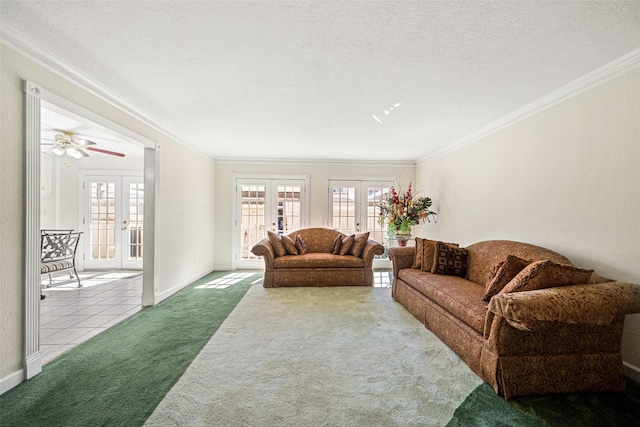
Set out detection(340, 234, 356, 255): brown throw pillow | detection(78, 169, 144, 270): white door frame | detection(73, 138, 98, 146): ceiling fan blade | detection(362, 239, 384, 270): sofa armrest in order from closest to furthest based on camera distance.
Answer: detection(73, 138, 98, 146): ceiling fan blade → detection(362, 239, 384, 270): sofa armrest → detection(340, 234, 356, 255): brown throw pillow → detection(78, 169, 144, 270): white door frame

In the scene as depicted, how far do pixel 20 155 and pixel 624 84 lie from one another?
461 cm

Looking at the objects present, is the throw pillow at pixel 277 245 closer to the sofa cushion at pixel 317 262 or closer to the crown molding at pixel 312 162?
the sofa cushion at pixel 317 262

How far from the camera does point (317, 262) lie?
15.1 ft

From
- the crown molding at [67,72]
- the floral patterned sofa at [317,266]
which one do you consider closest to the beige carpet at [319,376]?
the floral patterned sofa at [317,266]

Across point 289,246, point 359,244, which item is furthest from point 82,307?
point 359,244

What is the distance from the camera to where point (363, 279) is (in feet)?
15.3

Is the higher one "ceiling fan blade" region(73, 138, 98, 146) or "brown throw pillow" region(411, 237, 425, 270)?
"ceiling fan blade" region(73, 138, 98, 146)

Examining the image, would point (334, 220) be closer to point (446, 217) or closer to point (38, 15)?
point (446, 217)

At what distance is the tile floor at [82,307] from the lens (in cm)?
268

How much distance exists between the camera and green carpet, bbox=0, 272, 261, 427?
5.39ft

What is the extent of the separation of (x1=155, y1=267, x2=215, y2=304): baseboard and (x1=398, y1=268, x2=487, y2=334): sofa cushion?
132 inches

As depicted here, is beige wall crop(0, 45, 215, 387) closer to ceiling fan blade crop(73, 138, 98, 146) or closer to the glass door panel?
ceiling fan blade crop(73, 138, 98, 146)

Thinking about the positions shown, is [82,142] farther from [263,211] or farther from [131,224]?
[263,211]

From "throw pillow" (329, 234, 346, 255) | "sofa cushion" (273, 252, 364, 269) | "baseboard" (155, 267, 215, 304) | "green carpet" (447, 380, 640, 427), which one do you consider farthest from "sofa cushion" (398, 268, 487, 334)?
"baseboard" (155, 267, 215, 304)
